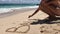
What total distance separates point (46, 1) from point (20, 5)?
2362 millimetres

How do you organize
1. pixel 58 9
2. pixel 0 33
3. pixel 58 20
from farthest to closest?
1. pixel 58 20
2. pixel 58 9
3. pixel 0 33

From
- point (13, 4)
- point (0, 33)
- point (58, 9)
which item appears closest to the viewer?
point (0, 33)

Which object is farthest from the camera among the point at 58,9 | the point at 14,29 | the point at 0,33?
the point at 58,9

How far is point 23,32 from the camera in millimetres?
1271

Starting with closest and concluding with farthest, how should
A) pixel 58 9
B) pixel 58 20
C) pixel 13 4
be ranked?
pixel 58 9 → pixel 58 20 → pixel 13 4

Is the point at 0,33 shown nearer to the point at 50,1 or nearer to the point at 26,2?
the point at 50,1

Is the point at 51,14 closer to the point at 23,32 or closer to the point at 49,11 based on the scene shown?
the point at 49,11

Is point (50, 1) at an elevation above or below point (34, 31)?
above

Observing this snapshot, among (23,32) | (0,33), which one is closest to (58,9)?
(23,32)

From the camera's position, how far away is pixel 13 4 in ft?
12.4

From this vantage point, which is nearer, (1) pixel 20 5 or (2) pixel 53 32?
(2) pixel 53 32

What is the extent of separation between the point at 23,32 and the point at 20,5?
2.66 m

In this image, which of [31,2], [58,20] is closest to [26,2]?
[31,2]

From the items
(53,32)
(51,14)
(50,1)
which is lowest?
(53,32)
